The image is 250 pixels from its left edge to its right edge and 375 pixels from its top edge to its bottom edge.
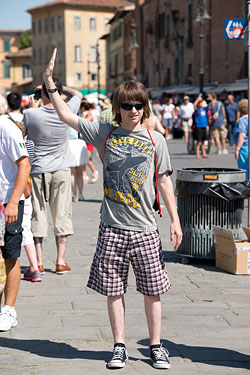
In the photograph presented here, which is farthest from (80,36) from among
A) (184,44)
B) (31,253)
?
(31,253)

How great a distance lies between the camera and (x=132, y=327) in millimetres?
5613

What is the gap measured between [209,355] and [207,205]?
3.05 metres

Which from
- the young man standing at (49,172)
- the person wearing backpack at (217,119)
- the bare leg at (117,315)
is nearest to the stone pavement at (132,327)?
the bare leg at (117,315)

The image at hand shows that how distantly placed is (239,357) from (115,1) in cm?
10905

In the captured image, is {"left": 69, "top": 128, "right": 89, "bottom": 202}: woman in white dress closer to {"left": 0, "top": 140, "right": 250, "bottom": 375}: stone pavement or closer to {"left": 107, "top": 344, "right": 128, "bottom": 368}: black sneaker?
{"left": 0, "top": 140, "right": 250, "bottom": 375}: stone pavement

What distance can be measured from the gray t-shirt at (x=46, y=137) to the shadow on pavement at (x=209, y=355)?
2741mm

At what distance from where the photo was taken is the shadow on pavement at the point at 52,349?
16.1 ft

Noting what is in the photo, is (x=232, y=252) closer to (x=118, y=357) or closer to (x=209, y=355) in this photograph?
(x=209, y=355)

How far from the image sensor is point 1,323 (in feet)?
18.2

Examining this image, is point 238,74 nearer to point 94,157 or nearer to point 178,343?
point 94,157

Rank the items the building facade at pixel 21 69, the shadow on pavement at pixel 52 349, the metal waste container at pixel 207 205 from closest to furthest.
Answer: the shadow on pavement at pixel 52 349 < the metal waste container at pixel 207 205 < the building facade at pixel 21 69

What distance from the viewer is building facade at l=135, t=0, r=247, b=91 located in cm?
4634

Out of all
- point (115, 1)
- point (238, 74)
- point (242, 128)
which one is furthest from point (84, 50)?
point (242, 128)

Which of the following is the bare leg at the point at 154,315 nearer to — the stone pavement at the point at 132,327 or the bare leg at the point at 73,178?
the stone pavement at the point at 132,327
